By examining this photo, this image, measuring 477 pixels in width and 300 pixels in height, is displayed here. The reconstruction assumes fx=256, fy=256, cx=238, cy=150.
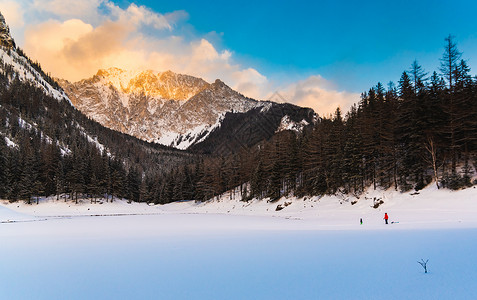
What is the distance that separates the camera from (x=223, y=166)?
84.8 metres

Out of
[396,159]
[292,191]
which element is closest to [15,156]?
[292,191]

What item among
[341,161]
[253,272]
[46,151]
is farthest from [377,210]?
[46,151]

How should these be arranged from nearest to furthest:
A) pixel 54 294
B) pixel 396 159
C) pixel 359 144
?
1. pixel 54 294
2. pixel 396 159
3. pixel 359 144

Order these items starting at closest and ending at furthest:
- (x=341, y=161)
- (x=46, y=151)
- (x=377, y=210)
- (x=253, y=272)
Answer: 1. (x=253, y=272)
2. (x=377, y=210)
3. (x=341, y=161)
4. (x=46, y=151)

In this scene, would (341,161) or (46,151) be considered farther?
(46,151)

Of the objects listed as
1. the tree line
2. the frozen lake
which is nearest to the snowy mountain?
the tree line

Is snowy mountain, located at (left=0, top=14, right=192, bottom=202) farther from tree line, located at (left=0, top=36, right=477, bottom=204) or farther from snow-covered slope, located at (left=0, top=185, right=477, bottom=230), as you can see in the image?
snow-covered slope, located at (left=0, top=185, right=477, bottom=230)

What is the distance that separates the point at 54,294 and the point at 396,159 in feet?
129

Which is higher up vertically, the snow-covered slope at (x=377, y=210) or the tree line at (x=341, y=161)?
the tree line at (x=341, y=161)

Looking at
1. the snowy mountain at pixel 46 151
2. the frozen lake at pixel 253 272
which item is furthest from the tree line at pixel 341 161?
the frozen lake at pixel 253 272

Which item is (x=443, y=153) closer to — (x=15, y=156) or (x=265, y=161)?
(x=265, y=161)

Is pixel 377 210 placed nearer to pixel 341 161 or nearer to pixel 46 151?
pixel 341 161

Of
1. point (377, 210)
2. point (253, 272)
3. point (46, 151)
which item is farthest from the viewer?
point (46, 151)

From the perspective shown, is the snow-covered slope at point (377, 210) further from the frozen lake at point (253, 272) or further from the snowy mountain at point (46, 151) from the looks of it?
the snowy mountain at point (46, 151)
